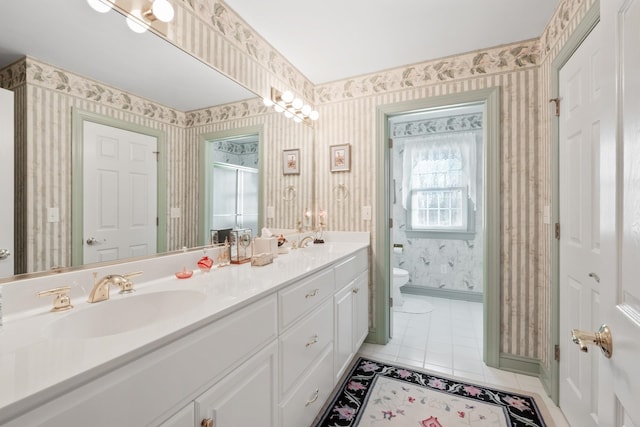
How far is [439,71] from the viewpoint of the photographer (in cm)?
234

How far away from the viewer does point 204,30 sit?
163cm

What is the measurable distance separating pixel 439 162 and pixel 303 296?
10.6 ft

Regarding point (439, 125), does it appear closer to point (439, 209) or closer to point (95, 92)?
point (439, 209)

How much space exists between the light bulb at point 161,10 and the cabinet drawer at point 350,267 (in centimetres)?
155

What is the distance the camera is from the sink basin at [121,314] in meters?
0.89

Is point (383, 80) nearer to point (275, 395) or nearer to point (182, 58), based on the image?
point (182, 58)

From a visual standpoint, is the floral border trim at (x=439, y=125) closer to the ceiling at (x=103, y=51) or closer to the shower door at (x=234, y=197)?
the shower door at (x=234, y=197)

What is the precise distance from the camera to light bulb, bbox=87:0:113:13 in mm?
1121

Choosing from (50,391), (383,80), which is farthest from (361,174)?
(50,391)

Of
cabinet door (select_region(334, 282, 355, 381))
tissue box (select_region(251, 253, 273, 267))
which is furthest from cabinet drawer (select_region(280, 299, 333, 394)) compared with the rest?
tissue box (select_region(251, 253, 273, 267))

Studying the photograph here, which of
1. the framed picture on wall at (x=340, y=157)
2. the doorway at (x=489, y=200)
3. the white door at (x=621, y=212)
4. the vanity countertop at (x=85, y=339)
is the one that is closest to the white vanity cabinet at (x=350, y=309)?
the vanity countertop at (x=85, y=339)

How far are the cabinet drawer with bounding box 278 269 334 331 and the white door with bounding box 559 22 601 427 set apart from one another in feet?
4.19

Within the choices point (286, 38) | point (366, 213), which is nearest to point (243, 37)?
point (286, 38)

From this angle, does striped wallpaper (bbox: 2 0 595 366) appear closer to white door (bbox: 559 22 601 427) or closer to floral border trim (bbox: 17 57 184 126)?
floral border trim (bbox: 17 57 184 126)
